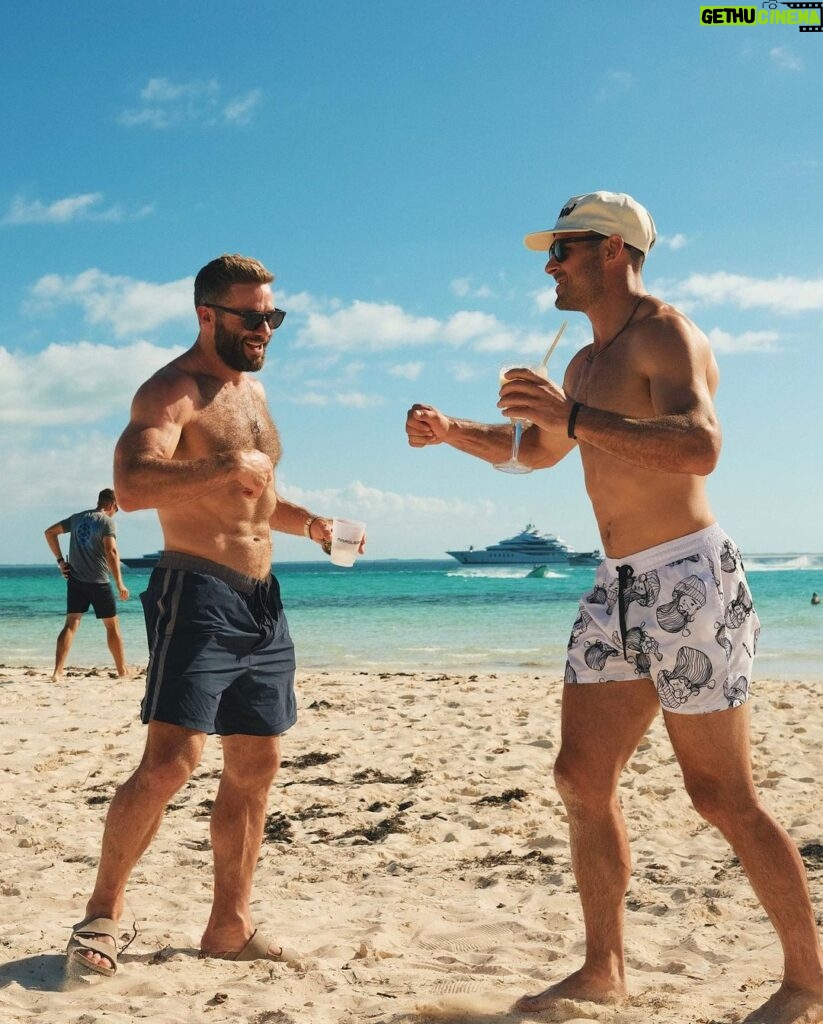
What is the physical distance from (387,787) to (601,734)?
3.26 metres

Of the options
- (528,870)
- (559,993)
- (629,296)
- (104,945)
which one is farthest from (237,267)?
(528,870)

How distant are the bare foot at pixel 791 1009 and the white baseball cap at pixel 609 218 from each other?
7.23 ft

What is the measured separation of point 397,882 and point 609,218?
2.93 m

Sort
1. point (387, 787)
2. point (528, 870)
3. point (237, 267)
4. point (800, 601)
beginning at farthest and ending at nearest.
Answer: point (800, 601)
point (387, 787)
point (528, 870)
point (237, 267)

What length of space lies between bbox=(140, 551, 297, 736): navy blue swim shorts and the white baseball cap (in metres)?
1.62

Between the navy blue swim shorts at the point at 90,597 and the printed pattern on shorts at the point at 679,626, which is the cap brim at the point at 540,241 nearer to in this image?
the printed pattern on shorts at the point at 679,626

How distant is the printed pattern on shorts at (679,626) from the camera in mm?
2738

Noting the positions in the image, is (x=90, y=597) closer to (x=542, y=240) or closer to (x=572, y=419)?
(x=542, y=240)

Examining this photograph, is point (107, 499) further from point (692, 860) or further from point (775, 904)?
point (775, 904)

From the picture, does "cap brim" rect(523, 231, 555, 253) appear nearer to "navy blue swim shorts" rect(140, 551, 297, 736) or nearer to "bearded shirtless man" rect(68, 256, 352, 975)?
"bearded shirtless man" rect(68, 256, 352, 975)

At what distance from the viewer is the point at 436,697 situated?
9508 mm

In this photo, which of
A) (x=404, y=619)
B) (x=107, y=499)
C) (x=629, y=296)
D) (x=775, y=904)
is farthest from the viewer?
(x=404, y=619)

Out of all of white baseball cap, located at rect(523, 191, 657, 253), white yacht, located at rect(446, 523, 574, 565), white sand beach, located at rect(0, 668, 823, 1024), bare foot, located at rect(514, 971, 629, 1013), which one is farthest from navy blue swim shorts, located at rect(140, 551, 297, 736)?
white yacht, located at rect(446, 523, 574, 565)

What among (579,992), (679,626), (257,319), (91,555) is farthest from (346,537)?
(91,555)
